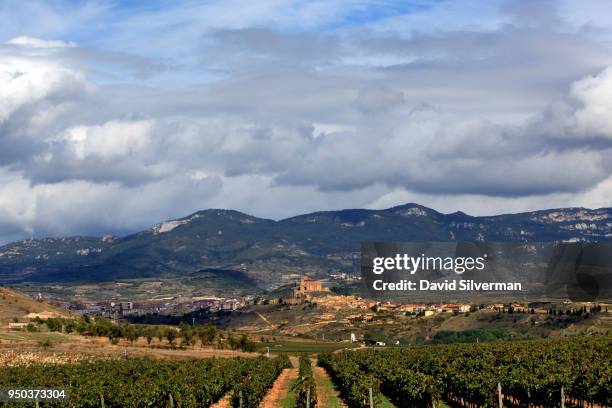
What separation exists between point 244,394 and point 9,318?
5733 inches

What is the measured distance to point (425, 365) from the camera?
3403 inches

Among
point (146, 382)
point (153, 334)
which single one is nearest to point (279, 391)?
point (146, 382)

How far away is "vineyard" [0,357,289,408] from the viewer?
59562 millimetres

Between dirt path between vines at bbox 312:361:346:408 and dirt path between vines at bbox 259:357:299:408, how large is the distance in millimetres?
3158

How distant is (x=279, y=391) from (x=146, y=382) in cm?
1711

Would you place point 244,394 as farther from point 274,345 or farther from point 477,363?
point 274,345

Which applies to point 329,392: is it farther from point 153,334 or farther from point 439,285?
point 153,334

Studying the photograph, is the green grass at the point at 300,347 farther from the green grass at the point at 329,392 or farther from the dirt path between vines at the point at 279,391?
the green grass at the point at 329,392

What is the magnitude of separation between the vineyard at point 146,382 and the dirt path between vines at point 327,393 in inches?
200

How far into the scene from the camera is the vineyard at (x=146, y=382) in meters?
59.6

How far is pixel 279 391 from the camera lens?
83938 mm
